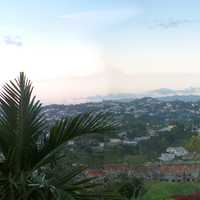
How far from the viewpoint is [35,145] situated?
16.4 feet

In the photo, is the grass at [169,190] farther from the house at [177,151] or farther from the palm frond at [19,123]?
the house at [177,151]

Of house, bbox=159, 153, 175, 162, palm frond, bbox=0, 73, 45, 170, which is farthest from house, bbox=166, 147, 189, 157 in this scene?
palm frond, bbox=0, 73, 45, 170

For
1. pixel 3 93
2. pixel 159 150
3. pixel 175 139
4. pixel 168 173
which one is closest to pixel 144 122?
pixel 175 139

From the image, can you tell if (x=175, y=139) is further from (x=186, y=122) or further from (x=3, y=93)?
(x=3, y=93)

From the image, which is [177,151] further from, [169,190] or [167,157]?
[169,190]

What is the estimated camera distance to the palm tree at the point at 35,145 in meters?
4.67

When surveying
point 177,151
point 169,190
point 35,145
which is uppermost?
point 35,145

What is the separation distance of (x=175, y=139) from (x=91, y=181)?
2360 inches

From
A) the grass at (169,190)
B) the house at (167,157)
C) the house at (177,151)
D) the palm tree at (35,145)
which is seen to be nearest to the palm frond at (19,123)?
the palm tree at (35,145)

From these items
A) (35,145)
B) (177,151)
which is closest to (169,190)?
(35,145)

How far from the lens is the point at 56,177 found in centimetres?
488

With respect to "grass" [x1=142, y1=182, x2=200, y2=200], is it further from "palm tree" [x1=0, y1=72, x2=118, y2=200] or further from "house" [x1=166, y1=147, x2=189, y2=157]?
"house" [x1=166, y1=147, x2=189, y2=157]

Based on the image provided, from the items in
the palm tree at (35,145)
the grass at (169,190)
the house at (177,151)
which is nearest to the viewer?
the palm tree at (35,145)

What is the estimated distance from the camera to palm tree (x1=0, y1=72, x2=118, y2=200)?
467cm
